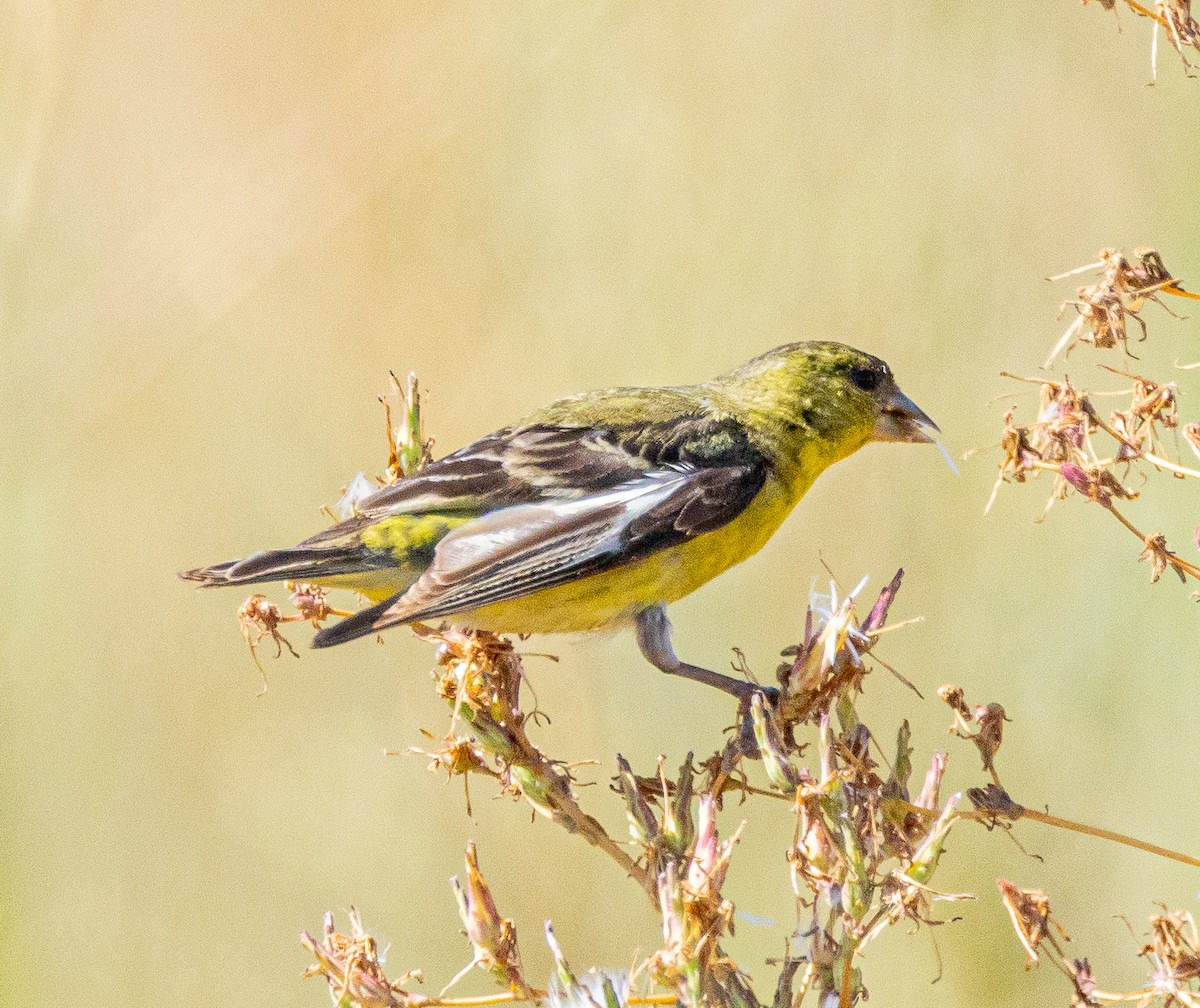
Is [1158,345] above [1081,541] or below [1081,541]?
above

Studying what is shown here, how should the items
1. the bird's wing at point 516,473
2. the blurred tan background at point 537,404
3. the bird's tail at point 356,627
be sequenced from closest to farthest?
1. the bird's tail at point 356,627
2. the bird's wing at point 516,473
3. the blurred tan background at point 537,404

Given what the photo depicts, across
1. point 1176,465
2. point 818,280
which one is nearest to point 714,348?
point 818,280

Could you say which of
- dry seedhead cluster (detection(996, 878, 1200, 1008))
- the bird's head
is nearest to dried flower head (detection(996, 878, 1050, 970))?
dry seedhead cluster (detection(996, 878, 1200, 1008))

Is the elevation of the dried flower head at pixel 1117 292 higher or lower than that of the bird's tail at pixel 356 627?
higher

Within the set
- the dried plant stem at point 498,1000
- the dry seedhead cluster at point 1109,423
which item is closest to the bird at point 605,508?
the dried plant stem at point 498,1000

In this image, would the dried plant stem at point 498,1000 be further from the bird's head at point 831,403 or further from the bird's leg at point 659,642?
the bird's head at point 831,403

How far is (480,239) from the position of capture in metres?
5.63

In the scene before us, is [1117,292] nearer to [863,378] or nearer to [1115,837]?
[1115,837]

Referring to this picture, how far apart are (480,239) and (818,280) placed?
54.4 inches

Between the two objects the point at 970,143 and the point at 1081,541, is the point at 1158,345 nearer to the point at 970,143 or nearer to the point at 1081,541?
the point at 1081,541

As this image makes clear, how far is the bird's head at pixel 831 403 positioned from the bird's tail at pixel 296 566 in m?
1.31

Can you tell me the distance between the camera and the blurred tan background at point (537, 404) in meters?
4.24

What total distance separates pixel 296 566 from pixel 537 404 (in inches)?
80.1

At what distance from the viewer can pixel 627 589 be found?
3787mm
